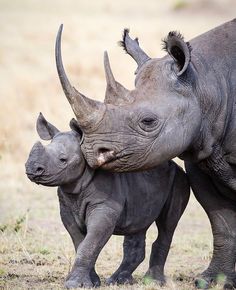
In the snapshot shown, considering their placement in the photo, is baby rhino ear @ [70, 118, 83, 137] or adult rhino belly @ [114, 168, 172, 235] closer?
baby rhino ear @ [70, 118, 83, 137]

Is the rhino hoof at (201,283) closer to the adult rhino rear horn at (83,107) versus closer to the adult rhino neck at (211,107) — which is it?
the adult rhino neck at (211,107)

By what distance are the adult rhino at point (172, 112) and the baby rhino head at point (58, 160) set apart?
1.32 ft

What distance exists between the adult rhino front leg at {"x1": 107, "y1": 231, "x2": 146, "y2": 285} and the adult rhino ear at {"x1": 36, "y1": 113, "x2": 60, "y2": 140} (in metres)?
1.30

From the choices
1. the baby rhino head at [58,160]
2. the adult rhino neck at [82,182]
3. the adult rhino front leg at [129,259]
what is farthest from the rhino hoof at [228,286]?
the baby rhino head at [58,160]

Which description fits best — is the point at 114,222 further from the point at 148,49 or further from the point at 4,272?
the point at 148,49

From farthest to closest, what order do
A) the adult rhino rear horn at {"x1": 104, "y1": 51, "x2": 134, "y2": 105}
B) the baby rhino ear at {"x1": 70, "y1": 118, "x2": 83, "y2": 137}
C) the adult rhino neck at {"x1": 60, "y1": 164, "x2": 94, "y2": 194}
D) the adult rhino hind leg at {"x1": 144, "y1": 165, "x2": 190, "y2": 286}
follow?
the adult rhino hind leg at {"x1": 144, "y1": 165, "x2": 190, "y2": 286} → the adult rhino neck at {"x1": 60, "y1": 164, "x2": 94, "y2": 194} → the baby rhino ear at {"x1": 70, "y1": 118, "x2": 83, "y2": 137} → the adult rhino rear horn at {"x1": 104, "y1": 51, "x2": 134, "y2": 105}

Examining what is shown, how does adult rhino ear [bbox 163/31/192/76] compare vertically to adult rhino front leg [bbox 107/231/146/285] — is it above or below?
above

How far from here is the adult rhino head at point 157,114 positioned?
816cm

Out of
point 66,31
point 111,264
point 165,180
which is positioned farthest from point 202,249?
point 66,31

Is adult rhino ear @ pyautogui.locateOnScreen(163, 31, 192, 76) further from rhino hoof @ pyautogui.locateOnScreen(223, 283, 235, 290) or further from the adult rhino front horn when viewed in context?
rhino hoof @ pyautogui.locateOnScreen(223, 283, 235, 290)

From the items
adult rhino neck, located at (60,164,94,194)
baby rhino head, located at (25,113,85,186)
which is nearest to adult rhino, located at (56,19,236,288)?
baby rhino head, located at (25,113,85,186)

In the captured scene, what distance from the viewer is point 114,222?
873 centimetres

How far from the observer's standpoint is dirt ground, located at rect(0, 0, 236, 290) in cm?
1031

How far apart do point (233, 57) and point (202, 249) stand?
3233 millimetres
